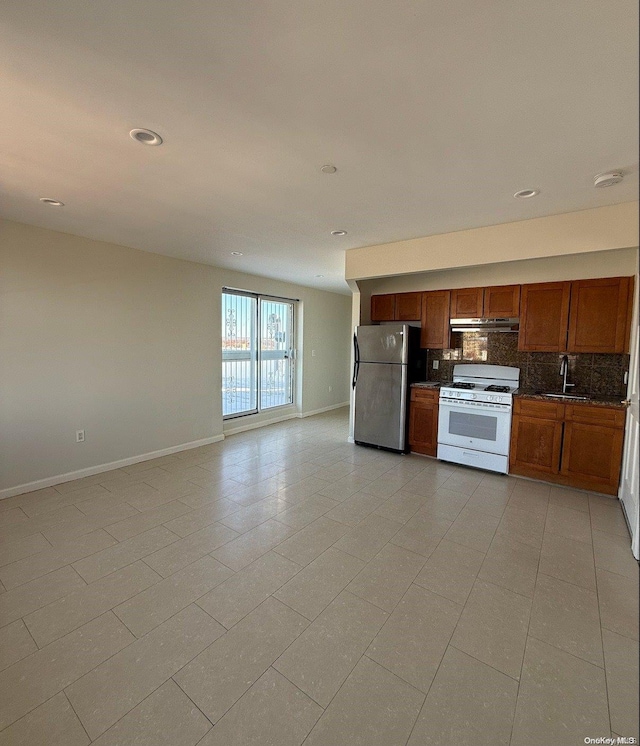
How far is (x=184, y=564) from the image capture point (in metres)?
2.32

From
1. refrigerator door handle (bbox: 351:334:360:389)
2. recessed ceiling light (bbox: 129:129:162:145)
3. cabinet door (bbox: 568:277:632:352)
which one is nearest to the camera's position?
recessed ceiling light (bbox: 129:129:162:145)

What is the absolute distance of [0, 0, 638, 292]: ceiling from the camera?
124 cm

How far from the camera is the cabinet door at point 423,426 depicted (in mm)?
4309

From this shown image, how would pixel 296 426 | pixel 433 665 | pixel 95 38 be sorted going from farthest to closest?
1. pixel 296 426
2. pixel 433 665
3. pixel 95 38

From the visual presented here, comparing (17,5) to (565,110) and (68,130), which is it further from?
(565,110)

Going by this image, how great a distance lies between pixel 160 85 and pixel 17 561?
285cm

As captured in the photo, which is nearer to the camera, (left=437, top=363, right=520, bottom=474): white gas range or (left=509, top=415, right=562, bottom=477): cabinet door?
(left=509, top=415, right=562, bottom=477): cabinet door

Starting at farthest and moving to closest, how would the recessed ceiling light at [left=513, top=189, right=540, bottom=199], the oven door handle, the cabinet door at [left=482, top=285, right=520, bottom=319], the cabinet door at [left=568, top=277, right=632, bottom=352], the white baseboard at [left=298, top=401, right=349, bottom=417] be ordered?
the white baseboard at [left=298, top=401, right=349, bottom=417], the cabinet door at [left=482, top=285, right=520, bottom=319], the oven door handle, the cabinet door at [left=568, top=277, right=632, bottom=352], the recessed ceiling light at [left=513, top=189, right=540, bottom=199]

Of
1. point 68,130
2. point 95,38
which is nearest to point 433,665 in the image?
point 95,38

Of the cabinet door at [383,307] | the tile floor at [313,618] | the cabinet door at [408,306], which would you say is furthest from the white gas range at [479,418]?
the cabinet door at [383,307]

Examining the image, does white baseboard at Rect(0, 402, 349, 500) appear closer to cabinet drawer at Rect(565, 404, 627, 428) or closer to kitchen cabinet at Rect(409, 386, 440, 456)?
kitchen cabinet at Rect(409, 386, 440, 456)

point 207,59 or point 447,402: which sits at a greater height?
point 207,59

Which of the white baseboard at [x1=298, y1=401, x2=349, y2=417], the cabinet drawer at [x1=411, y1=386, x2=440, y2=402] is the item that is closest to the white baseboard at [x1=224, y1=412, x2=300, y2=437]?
the white baseboard at [x1=298, y1=401, x2=349, y2=417]

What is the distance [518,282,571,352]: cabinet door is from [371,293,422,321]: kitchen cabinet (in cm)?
122
